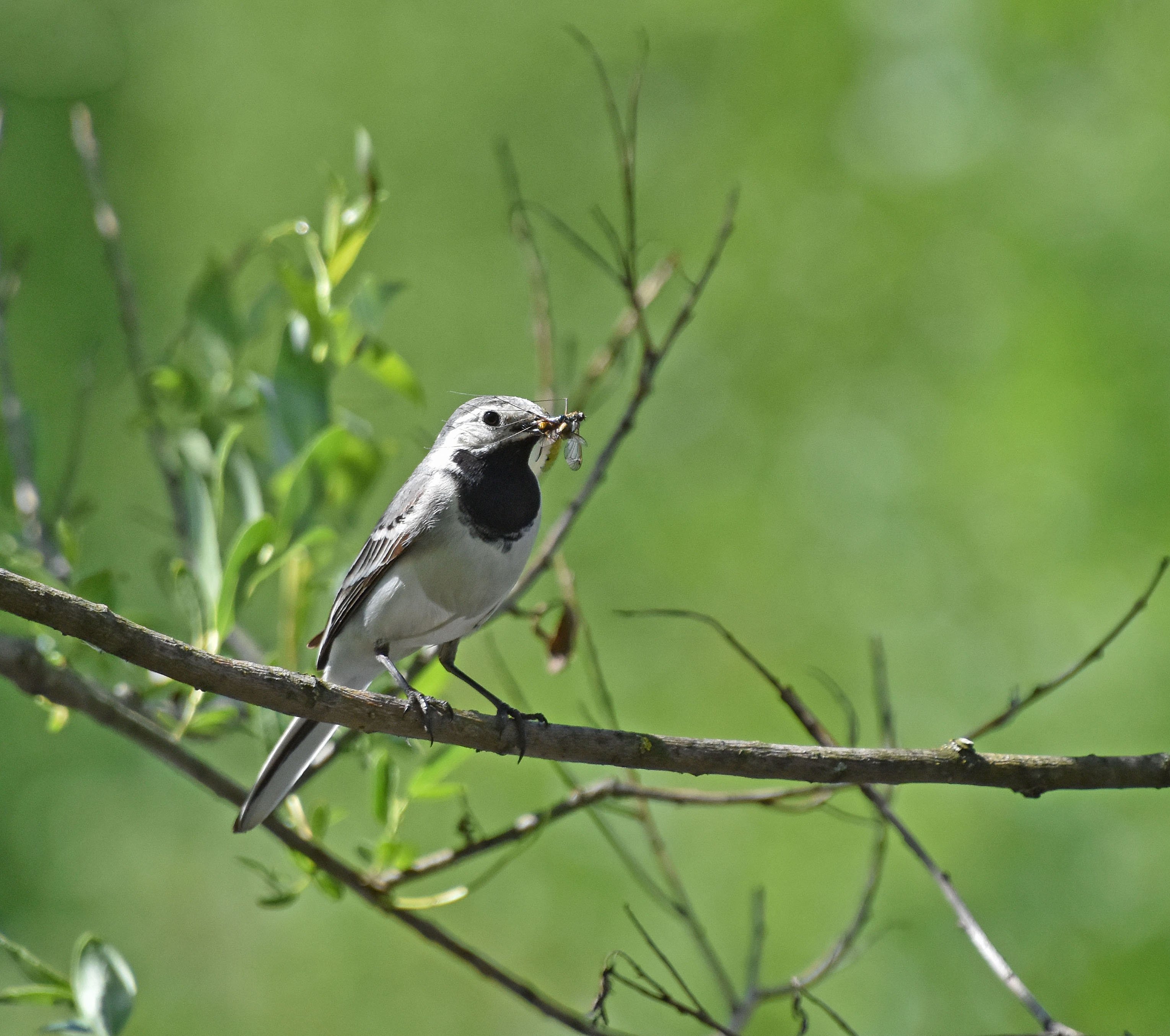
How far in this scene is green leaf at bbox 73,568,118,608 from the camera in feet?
5.37

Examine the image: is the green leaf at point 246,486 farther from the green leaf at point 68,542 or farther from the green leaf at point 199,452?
the green leaf at point 68,542

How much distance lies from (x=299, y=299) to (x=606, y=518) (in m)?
1.86

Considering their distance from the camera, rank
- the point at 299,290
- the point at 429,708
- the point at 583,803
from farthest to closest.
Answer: the point at 299,290 → the point at 583,803 → the point at 429,708

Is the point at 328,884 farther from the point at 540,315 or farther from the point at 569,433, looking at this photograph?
the point at 540,315

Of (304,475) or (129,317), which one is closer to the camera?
(304,475)

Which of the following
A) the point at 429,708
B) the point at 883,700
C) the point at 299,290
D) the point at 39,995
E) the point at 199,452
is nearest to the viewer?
the point at 429,708

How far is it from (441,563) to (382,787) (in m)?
0.37

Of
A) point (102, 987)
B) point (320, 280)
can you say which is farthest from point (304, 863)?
point (320, 280)

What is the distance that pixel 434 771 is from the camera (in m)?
1.85

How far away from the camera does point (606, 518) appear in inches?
145

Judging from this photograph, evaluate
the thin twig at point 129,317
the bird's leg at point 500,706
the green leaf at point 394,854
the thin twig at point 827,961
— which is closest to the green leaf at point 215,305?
the thin twig at point 129,317

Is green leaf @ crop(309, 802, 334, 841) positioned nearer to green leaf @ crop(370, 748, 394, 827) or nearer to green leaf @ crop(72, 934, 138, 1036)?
green leaf @ crop(370, 748, 394, 827)

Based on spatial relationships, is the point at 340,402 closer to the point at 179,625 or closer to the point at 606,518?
the point at 179,625

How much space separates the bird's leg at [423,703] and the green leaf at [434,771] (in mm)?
124
